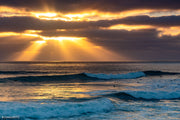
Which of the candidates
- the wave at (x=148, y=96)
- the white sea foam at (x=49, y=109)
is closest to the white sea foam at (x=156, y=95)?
the wave at (x=148, y=96)

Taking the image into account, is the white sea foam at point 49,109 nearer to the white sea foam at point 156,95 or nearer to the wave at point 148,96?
the wave at point 148,96

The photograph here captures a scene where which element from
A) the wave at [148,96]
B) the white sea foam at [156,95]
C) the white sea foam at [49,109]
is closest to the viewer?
the white sea foam at [49,109]

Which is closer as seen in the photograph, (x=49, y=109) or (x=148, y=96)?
(x=49, y=109)

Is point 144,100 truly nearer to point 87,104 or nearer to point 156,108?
point 156,108

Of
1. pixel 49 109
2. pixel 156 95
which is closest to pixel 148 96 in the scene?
pixel 156 95

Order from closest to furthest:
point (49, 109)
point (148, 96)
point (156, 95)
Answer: point (49, 109) < point (148, 96) < point (156, 95)

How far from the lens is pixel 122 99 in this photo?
24.5 meters

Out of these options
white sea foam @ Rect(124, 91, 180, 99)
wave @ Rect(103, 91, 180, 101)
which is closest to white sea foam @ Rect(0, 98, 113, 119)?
wave @ Rect(103, 91, 180, 101)

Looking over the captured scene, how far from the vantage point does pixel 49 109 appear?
1788 cm

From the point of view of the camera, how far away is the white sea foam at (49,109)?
1669 cm

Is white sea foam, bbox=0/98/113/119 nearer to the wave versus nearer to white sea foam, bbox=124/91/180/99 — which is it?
the wave

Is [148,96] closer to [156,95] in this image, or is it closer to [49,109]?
[156,95]

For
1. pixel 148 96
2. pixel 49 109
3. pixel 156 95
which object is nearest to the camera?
pixel 49 109

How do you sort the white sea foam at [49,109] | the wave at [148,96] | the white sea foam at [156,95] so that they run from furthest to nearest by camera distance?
1. the white sea foam at [156,95]
2. the wave at [148,96]
3. the white sea foam at [49,109]
